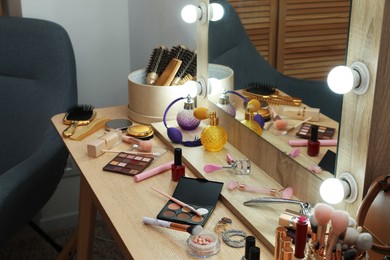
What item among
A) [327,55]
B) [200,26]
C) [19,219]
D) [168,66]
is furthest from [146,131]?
[327,55]

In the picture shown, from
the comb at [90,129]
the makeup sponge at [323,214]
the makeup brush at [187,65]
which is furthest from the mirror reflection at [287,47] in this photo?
the comb at [90,129]

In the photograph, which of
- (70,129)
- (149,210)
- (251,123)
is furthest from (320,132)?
(70,129)

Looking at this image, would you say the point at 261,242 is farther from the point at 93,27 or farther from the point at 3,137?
the point at 93,27

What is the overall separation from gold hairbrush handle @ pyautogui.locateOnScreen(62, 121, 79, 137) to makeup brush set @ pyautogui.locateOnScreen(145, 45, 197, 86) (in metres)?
0.23

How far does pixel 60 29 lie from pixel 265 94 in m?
0.87

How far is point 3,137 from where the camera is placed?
1.82 metres

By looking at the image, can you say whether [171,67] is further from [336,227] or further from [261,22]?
[336,227]

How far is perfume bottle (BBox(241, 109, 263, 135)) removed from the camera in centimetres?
120

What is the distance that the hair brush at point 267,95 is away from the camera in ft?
3.60

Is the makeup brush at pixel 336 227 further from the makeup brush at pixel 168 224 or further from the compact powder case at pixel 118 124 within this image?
the compact powder case at pixel 118 124

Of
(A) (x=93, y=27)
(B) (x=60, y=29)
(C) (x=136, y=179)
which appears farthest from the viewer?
(A) (x=93, y=27)

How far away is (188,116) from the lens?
4.50 ft

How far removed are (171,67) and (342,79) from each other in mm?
672

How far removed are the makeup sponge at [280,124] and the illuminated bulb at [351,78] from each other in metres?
0.24
